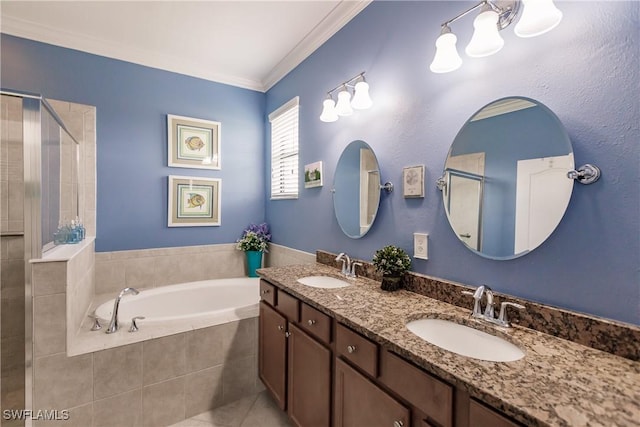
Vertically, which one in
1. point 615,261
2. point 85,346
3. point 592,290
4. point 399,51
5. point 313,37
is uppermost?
point 313,37

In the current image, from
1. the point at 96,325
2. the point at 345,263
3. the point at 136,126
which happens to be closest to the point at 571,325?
the point at 345,263

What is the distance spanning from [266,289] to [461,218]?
1.26 metres

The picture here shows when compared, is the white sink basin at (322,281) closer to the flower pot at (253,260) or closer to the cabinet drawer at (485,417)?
the cabinet drawer at (485,417)

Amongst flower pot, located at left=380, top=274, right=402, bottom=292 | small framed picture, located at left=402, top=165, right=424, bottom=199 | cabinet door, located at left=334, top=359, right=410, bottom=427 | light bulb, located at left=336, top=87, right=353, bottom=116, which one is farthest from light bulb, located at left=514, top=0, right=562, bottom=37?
cabinet door, located at left=334, top=359, right=410, bottom=427

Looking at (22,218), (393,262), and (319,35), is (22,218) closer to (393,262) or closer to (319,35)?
(393,262)

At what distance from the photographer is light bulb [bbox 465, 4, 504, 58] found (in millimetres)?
1068

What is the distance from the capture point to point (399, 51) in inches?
64.7

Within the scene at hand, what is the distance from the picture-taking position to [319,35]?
2.29m

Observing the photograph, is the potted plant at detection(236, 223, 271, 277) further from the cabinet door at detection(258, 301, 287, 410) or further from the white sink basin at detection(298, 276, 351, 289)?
the white sink basin at detection(298, 276, 351, 289)

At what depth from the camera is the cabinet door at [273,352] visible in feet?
5.60

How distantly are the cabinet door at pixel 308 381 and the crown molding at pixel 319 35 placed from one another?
208 centimetres

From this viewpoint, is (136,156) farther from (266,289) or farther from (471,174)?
(471,174)

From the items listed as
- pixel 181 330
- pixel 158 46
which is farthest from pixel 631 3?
pixel 158 46

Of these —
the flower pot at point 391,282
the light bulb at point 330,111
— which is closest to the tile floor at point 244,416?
the flower pot at point 391,282
